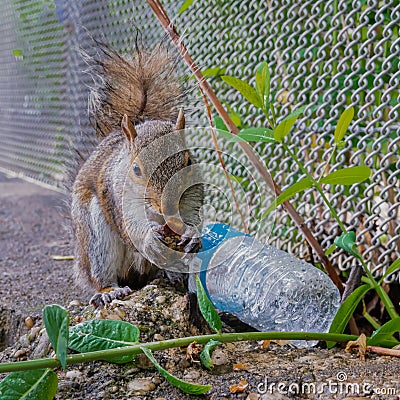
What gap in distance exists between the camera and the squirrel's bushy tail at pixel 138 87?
1.40m

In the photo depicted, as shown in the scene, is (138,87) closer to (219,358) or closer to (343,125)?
(343,125)

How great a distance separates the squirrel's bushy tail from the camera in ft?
4.60

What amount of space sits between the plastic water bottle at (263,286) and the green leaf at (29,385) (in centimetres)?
47

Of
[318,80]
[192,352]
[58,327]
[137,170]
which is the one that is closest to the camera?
[58,327]

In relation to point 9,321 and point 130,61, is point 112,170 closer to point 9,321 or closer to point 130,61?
point 130,61

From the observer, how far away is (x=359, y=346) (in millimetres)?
967

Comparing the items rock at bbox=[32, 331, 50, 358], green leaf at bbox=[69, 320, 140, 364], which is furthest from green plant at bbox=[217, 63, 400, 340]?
rock at bbox=[32, 331, 50, 358]

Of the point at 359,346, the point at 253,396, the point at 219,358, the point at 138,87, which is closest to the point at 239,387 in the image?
the point at 253,396

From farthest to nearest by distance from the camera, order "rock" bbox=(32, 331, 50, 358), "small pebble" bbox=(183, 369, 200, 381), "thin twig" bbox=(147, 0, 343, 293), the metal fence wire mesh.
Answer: the metal fence wire mesh < "thin twig" bbox=(147, 0, 343, 293) < "rock" bbox=(32, 331, 50, 358) < "small pebble" bbox=(183, 369, 200, 381)

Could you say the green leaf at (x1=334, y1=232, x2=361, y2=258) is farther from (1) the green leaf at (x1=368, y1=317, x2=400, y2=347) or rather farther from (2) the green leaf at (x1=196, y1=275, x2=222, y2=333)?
(2) the green leaf at (x1=196, y1=275, x2=222, y2=333)

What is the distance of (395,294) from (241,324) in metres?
0.42

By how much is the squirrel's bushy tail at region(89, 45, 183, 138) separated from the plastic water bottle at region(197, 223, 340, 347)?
35cm

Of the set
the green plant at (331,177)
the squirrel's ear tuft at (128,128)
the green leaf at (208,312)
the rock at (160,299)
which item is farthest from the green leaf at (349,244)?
the squirrel's ear tuft at (128,128)

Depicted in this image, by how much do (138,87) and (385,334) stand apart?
31.7 inches
